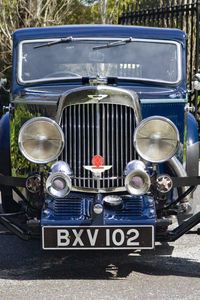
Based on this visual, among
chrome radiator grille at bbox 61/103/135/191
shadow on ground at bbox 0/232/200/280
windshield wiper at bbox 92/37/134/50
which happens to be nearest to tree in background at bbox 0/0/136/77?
windshield wiper at bbox 92/37/134/50

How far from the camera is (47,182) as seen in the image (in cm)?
512

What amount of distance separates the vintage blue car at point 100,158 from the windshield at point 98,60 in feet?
0.06

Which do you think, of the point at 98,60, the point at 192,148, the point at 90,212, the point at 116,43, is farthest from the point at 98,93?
the point at 192,148

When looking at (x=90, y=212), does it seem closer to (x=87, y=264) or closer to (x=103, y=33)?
(x=87, y=264)

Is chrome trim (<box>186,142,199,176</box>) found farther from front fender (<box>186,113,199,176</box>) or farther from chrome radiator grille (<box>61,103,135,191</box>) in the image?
chrome radiator grille (<box>61,103,135,191</box>)

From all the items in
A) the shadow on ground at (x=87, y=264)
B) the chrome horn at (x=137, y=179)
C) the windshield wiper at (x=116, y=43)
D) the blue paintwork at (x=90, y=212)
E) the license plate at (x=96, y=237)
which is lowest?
the shadow on ground at (x=87, y=264)

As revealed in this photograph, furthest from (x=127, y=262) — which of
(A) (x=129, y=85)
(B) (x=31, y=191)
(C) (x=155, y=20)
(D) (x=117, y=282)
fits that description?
(C) (x=155, y=20)

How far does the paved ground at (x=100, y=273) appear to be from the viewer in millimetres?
4949

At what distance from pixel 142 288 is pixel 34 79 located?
2142 mm

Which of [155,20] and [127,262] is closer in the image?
[127,262]

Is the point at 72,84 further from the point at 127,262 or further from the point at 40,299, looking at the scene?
the point at 40,299

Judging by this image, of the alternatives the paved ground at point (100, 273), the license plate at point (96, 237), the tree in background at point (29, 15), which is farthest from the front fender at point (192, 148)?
the tree in background at point (29, 15)

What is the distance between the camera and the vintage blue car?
4984mm

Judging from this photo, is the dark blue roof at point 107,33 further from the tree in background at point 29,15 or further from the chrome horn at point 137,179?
the tree in background at point 29,15
